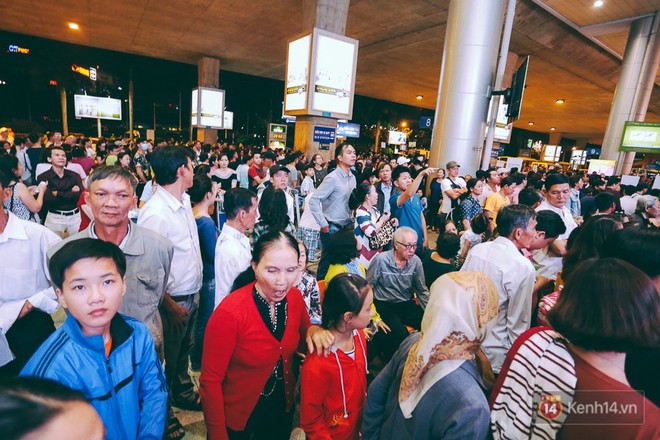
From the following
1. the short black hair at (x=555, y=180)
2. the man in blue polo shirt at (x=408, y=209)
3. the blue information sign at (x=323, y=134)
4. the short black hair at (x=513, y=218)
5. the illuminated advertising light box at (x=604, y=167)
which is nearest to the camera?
the short black hair at (x=513, y=218)

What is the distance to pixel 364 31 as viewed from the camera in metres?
12.3

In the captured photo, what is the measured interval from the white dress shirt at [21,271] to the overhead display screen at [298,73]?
6.91m

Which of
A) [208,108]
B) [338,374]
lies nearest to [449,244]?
[338,374]

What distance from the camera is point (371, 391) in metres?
1.56

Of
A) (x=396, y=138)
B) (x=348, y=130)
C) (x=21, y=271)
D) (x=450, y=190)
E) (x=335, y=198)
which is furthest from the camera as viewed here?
(x=396, y=138)

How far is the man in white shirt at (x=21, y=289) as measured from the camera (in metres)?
1.76

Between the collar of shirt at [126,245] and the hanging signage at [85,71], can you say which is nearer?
the collar of shirt at [126,245]

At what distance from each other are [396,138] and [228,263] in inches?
983

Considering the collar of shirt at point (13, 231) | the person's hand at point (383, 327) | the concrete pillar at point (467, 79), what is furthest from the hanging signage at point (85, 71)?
the person's hand at point (383, 327)

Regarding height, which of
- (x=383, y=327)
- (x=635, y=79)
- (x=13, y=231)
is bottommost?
(x=383, y=327)

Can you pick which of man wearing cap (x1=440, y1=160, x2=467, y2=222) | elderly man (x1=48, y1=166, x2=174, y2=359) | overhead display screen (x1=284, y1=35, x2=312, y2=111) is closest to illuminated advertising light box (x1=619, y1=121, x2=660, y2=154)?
man wearing cap (x1=440, y1=160, x2=467, y2=222)

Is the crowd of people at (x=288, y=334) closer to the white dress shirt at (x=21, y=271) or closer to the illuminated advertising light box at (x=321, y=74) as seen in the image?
the white dress shirt at (x=21, y=271)

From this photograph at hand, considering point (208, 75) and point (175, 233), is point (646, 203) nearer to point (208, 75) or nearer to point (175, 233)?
point (175, 233)

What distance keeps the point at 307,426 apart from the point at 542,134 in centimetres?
4546
